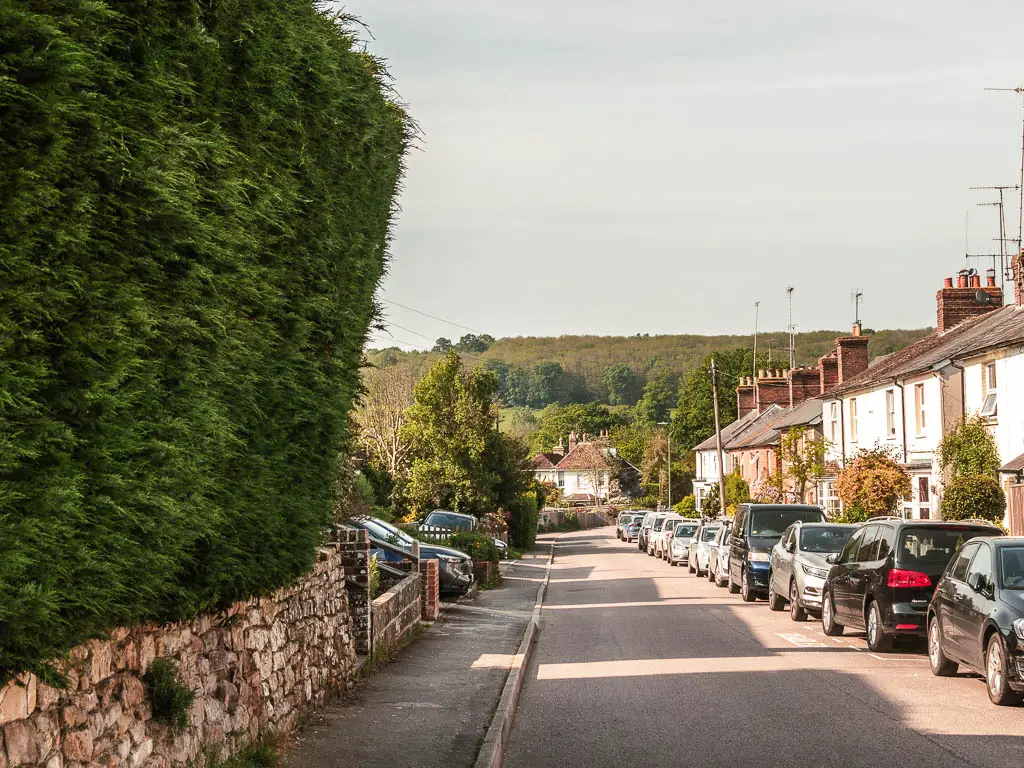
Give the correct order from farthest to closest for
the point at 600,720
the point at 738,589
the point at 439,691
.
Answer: the point at 738,589 → the point at 439,691 → the point at 600,720

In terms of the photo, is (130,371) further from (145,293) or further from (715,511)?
(715,511)

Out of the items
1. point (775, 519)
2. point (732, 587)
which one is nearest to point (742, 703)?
point (775, 519)

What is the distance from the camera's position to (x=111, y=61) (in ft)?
14.1

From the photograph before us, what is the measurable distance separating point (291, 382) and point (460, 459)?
4134 centimetres

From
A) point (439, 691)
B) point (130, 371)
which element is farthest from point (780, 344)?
point (130, 371)

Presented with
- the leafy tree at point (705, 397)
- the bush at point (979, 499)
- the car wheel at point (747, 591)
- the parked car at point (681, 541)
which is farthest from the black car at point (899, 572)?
the leafy tree at point (705, 397)

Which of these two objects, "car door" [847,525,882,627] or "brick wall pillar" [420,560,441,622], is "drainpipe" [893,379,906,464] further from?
"brick wall pillar" [420,560,441,622]

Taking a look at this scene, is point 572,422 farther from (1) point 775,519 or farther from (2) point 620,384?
(1) point 775,519

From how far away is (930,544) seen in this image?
49.0ft

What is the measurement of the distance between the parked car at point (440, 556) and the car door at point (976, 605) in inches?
491

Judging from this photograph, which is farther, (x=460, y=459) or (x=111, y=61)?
(x=460, y=459)

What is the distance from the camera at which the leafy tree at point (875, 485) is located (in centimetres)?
3164

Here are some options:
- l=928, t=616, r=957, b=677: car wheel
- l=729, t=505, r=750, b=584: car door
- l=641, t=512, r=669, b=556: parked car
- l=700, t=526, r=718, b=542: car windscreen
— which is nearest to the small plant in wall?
l=928, t=616, r=957, b=677: car wheel

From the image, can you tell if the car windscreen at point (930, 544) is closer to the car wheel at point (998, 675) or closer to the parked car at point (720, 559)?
the car wheel at point (998, 675)
